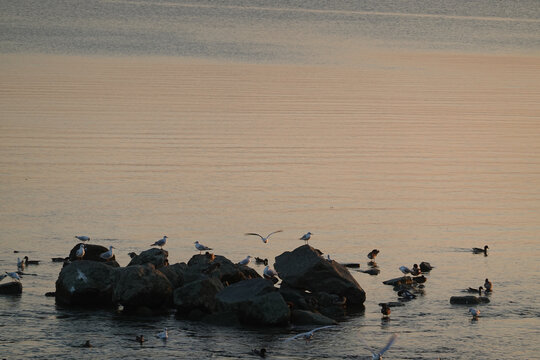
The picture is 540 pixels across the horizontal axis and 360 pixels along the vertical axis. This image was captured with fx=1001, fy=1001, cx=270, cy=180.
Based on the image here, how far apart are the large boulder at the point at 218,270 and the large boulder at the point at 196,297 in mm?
1224

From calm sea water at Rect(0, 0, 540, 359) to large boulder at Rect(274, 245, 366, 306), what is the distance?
779 millimetres

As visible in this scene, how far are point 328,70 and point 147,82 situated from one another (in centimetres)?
2234

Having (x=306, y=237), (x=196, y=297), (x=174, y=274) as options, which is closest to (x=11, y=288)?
(x=174, y=274)

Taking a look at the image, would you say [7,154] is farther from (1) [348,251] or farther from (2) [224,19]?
(2) [224,19]

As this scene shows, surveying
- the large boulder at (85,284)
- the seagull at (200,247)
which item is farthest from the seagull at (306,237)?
the large boulder at (85,284)

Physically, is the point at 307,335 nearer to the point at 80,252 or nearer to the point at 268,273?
the point at 268,273

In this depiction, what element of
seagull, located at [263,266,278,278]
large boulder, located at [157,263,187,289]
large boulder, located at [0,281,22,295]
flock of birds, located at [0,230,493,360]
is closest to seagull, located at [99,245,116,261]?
flock of birds, located at [0,230,493,360]

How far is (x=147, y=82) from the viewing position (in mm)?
87188

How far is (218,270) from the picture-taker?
32.3 m

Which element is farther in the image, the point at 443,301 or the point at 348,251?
the point at 348,251

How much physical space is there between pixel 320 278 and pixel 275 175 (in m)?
20.6

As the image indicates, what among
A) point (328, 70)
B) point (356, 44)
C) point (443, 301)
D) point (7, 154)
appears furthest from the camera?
point (356, 44)

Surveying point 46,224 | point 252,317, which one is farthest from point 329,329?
point 46,224

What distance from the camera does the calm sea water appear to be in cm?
2900
